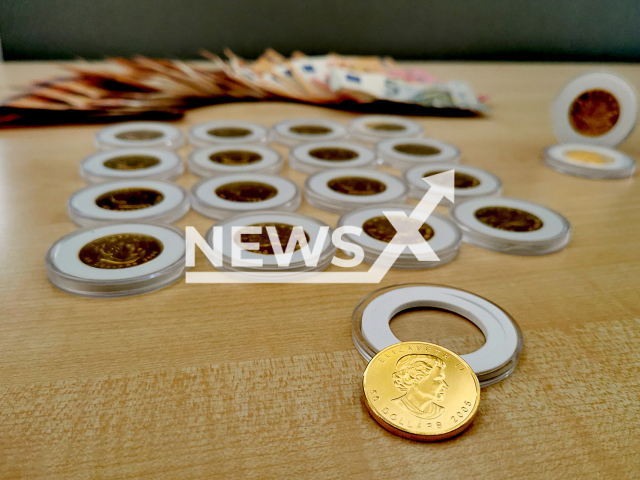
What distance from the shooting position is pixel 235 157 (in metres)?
1.14

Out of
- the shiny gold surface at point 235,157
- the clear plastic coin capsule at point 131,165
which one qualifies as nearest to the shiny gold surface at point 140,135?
the clear plastic coin capsule at point 131,165

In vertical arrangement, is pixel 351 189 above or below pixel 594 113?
below

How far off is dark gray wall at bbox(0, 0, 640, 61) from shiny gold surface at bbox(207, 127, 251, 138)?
107 centimetres

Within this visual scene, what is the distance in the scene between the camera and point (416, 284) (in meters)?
0.71

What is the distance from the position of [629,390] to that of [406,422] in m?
0.26

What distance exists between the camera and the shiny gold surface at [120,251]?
28.2 inches

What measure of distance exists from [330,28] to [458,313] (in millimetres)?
1968

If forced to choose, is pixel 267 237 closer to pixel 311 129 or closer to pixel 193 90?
pixel 311 129

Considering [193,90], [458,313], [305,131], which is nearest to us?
[458,313]

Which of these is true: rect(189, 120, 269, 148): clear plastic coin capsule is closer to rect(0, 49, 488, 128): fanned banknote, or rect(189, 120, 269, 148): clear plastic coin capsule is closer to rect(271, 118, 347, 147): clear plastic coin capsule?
rect(271, 118, 347, 147): clear plastic coin capsule

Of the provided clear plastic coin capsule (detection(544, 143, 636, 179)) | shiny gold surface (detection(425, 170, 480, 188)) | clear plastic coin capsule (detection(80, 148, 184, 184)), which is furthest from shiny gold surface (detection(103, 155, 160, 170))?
clear plastic coin capsule (detection(544, 143, 636, 179))

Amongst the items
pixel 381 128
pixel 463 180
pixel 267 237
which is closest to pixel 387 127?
pixel 381 128

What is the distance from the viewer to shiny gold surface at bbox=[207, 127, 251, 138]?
4.25 ft

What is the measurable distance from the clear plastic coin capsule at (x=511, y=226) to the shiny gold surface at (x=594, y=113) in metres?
0.50
